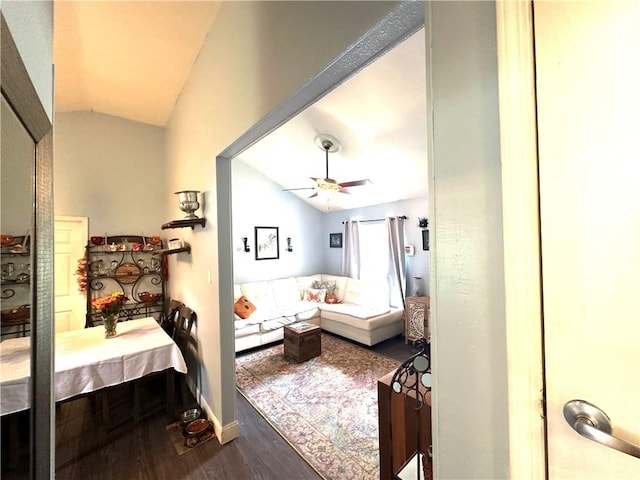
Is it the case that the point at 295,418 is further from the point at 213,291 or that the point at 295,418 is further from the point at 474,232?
the point at 474,232

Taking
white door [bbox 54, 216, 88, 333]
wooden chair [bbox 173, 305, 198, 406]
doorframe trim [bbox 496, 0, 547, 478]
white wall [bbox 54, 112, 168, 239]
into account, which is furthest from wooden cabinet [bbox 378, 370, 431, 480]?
white door [bbox 54, 216, 88, 333]

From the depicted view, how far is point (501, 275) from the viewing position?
618 millimetres

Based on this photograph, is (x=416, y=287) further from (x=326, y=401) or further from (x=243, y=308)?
(x=243, y=308)

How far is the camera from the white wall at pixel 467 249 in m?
0.63

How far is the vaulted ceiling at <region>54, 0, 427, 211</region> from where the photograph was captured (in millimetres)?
2092

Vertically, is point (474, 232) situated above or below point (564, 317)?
above

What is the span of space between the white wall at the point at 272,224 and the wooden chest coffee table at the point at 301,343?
1.71 metres

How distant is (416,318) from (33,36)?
4393 mm

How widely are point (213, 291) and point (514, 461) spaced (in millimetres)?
2067

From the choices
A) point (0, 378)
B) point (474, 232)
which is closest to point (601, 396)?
point (474, 232)

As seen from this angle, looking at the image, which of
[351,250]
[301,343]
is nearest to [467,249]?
[301,343]

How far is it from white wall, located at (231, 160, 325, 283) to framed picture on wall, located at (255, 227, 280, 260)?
0.08 metres

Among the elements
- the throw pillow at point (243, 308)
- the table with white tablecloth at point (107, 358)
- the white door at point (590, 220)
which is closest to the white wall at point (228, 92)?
the table with white tablecloth at point (107, 358)

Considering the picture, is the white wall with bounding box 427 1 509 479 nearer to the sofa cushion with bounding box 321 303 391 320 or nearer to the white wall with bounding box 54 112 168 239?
the white wall with bounding box 54 112 168 239
